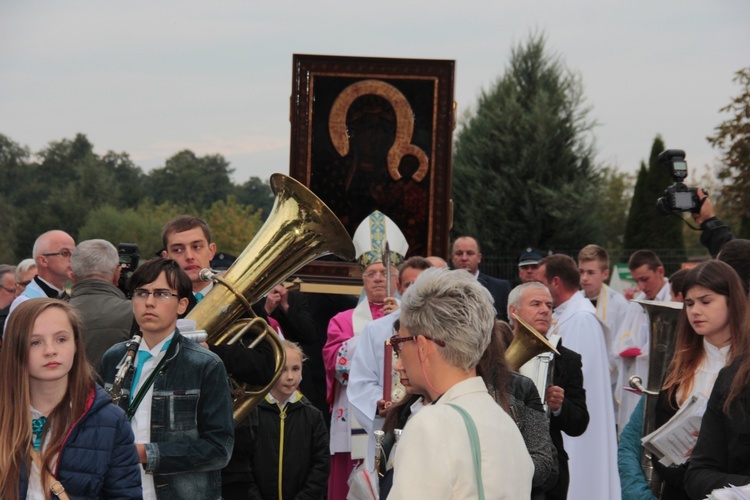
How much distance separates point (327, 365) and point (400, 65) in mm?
4803

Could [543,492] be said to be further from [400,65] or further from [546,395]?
[400,65]

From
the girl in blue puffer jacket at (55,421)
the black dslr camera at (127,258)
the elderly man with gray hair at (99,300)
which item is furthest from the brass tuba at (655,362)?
the black dslr camera at (127,258)

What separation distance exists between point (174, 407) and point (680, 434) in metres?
2.08

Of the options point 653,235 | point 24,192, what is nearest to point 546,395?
point 653,235

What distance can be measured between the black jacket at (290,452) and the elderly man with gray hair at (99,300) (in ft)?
2.99

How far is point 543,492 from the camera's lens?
474 centimetres

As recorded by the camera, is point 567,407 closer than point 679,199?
Yes

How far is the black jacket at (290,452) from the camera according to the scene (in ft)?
19.8

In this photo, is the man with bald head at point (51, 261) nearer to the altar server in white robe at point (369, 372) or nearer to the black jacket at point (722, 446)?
the altar server in white robe at point (369, 372)

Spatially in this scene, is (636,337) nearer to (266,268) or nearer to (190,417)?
(266,268)

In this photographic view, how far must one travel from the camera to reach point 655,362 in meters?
4.92

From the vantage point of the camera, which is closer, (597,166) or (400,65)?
(400,65)

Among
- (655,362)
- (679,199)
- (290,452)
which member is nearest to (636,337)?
(679,199)

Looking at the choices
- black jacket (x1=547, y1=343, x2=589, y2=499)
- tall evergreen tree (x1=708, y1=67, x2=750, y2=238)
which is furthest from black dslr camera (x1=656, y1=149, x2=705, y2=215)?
tall evergreen tree (x1=708, y1=67, x2=750, y2=238)
